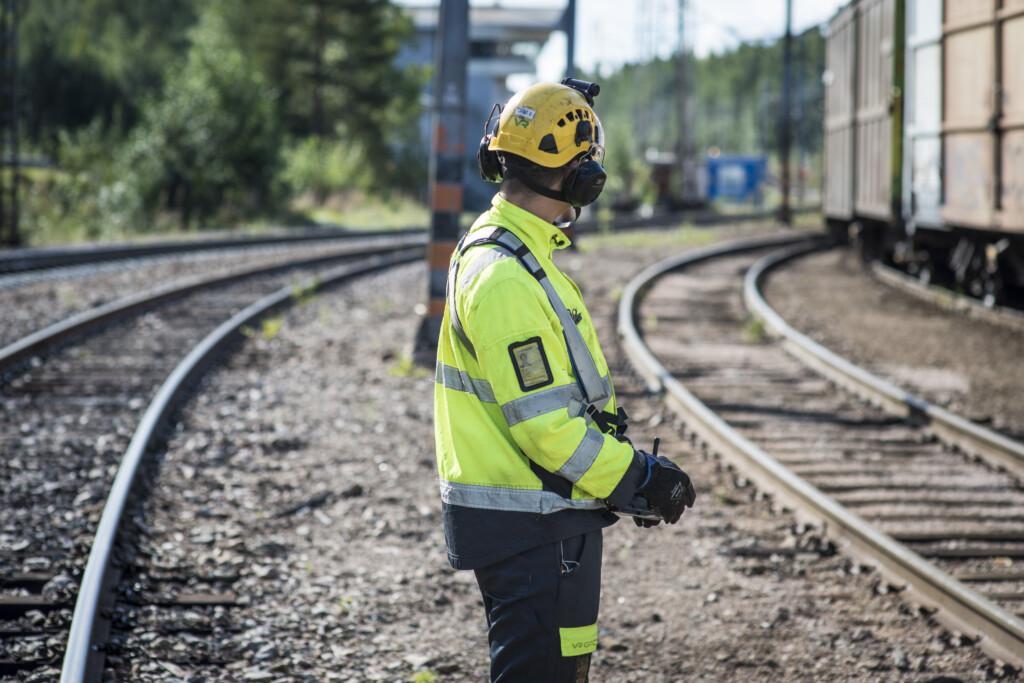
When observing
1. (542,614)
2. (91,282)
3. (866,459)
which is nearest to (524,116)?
(542,614)

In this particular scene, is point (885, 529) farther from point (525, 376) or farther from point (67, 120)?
point (67, 120)

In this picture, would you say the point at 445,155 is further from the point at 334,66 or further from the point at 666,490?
the point at 334,66

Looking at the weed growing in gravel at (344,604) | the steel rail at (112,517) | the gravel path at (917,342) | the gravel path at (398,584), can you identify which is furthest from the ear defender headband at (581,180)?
the gravel path at (917,342)

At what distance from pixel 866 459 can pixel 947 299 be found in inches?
311

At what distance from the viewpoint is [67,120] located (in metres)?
68.8

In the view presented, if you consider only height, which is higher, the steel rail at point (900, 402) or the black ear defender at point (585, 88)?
the black ear defender at point (585, 88)

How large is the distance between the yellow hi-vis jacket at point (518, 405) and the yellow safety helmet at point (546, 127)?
0.46 feet

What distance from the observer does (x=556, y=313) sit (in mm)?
2859

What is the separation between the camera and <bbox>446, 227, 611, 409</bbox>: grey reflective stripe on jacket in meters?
2.86

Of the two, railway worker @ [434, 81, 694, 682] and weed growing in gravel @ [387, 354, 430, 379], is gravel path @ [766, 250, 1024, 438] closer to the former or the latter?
weed growing in gravel @ [387, 354, 430, 379]

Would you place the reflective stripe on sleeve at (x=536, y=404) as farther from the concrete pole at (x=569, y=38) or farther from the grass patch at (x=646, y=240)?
the grass patch at (x=646, y=240)

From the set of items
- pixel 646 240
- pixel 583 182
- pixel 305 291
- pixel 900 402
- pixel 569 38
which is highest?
pixel 569 38

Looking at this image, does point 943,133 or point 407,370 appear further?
point 943,133

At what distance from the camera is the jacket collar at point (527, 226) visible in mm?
2926
